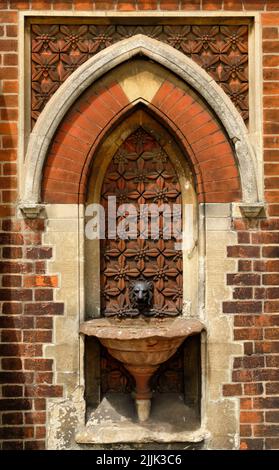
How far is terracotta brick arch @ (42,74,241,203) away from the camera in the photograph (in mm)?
5156

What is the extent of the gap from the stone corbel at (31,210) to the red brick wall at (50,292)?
64 mm

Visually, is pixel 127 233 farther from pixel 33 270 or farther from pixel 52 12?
pixel 52 12

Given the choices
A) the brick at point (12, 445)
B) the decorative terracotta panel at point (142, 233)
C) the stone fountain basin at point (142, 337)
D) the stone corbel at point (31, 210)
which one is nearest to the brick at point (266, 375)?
the stone fountain basin at point (142, 337)

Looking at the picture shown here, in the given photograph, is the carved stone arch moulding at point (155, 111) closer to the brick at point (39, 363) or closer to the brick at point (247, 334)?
the brick at point (247, 334)

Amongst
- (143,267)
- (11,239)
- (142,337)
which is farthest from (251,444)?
(11,239)

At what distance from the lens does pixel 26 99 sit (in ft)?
16.9

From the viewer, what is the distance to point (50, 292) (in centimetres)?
511

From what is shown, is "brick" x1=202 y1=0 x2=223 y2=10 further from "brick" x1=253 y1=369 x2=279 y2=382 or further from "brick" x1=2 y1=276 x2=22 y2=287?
"brick" x1=253 y1=369 x2=279 y2=382

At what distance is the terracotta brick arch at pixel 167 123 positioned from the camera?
5156mm

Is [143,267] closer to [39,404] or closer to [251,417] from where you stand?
[39,404]

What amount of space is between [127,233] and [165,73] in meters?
1.37

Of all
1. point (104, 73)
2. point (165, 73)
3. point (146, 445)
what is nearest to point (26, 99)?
point (104, 73)

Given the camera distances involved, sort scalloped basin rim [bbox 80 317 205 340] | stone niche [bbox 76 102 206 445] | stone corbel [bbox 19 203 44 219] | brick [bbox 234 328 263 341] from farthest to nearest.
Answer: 1. stone niche [bbox 76 102 206 445]
2. brick [bbox 234 328 263 341]
3. stone corbel [bbox 19 203 44 219]
4. scalloped basin rim [bbox 80 317 205 340]

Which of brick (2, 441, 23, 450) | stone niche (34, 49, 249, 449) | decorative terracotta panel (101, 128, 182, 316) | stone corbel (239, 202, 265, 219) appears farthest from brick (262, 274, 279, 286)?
brick (2, 441, 23, 450)
